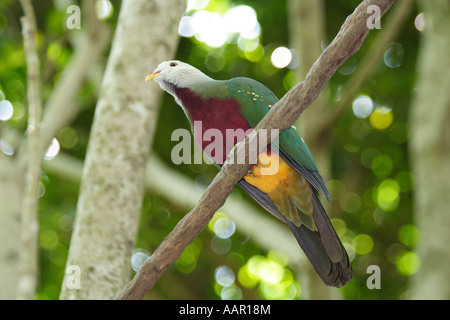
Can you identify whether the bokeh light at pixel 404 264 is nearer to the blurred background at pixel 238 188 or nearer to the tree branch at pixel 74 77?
the blurred background at pixel 238 188

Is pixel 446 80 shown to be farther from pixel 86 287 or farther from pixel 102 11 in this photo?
pixel 86 287

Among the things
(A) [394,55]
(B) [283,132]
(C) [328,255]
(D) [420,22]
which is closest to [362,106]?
(A) [394,55]

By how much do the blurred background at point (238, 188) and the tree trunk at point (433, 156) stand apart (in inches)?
8.8

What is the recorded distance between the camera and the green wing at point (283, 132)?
7.54 feet

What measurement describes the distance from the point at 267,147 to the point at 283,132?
10cm

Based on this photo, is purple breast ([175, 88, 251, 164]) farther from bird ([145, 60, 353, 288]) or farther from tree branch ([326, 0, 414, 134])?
tree branch ([326, 0, 414, 134])

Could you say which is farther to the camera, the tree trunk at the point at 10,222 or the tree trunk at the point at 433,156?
the tree trunk at the point at 433,156

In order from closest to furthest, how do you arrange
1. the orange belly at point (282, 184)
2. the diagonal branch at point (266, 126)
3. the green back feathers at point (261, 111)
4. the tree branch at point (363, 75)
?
1. the diagonal branch at point (266, 126)
2. the green back feathers at point (261, 111)
3. the orange belly at point (282, 184)
4. the tree branch at point (363, 75)

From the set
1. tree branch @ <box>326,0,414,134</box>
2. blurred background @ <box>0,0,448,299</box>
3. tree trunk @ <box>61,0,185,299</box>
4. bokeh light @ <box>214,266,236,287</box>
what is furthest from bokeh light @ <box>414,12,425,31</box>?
tree trunk @ <box>61,0,185,299</box>

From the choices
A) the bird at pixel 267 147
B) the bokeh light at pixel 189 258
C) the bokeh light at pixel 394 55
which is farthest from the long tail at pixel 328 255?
the bokeh light at pixel 189 258

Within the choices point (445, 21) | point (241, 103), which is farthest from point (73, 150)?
point (241, 103)

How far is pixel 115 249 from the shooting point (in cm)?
306

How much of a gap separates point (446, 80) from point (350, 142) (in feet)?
5.20

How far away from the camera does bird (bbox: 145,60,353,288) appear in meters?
2.25
